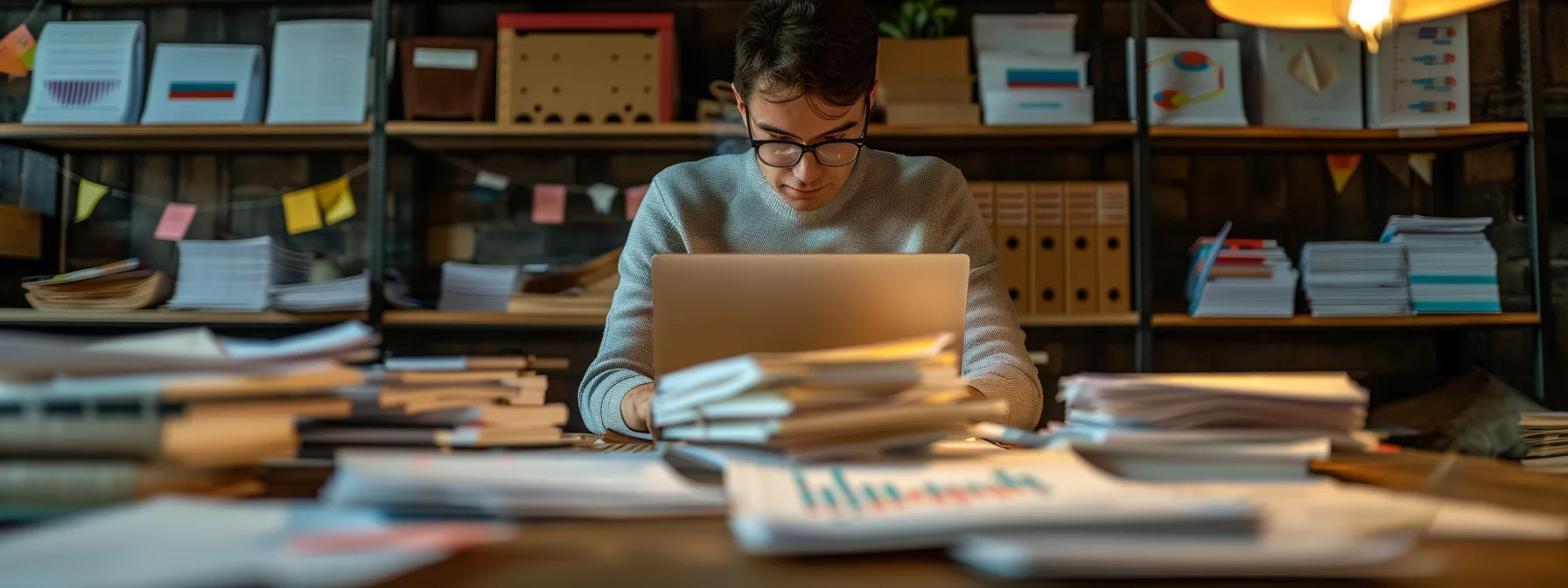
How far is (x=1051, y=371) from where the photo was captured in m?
2.62

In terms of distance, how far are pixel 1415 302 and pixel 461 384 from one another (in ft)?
7.48

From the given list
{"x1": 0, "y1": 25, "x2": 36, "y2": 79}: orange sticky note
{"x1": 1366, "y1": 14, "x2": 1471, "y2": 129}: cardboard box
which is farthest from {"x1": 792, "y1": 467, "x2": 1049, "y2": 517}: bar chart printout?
{"x1": 0, "y1": 25, "x2": 36, "y2": 79}: orange sticky note

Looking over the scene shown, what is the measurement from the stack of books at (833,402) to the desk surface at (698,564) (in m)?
0.12

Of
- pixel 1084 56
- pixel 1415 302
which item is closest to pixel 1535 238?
pixel 1415 302

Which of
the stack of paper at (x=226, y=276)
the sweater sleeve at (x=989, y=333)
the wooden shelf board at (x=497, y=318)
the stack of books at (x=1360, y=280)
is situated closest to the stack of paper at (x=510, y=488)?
the sweater sleeve at (x=989, y=333)

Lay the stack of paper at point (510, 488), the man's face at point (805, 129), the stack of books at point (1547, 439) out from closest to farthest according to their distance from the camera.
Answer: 1. the stack of paper at point (510, 488)
2. the man's face at point (805, 129)
3. the stack of books at point (1547, 439)

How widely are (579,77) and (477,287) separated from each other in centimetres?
57

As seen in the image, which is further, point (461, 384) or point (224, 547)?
point (461, 384)

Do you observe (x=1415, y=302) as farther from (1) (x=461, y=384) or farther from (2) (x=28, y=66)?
(2) (x=28, y=66)

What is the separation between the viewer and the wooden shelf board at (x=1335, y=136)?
231 centimetres

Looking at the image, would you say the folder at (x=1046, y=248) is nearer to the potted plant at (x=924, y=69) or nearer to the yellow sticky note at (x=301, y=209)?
the potted plant at (x=924, y=69)

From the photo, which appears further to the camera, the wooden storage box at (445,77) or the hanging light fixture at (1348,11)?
the wooden storage box at (445,77)

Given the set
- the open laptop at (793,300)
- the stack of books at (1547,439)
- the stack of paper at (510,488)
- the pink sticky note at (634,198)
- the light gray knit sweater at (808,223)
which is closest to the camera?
the stack of paper at (510,488)

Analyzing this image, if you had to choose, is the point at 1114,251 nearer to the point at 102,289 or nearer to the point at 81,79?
the point at 102,289
